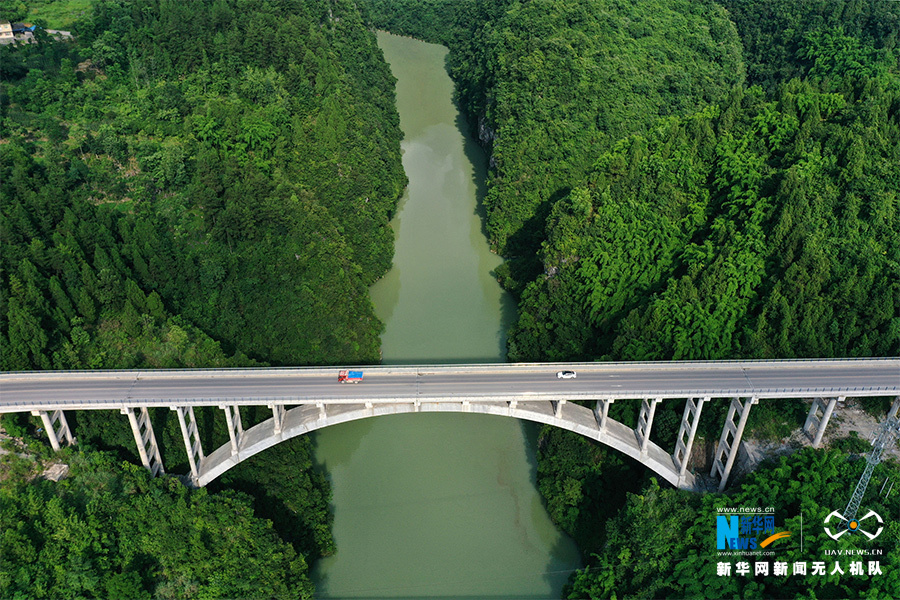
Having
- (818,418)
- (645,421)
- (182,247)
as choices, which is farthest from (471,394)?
(182,247)

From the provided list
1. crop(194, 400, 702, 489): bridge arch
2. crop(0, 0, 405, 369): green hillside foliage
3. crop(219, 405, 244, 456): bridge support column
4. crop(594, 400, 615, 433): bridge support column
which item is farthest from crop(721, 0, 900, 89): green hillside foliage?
crop(219, 405, 244, 456): bridge support column

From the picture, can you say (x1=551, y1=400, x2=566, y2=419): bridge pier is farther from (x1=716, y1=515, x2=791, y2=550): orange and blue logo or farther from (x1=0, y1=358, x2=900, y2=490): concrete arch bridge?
(x1=716, y1=515, x2=791, y2=550): orange and blue logo

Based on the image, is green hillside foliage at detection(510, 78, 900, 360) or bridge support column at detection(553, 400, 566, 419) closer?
bridge support column at detection(553, 400, 566, 419)

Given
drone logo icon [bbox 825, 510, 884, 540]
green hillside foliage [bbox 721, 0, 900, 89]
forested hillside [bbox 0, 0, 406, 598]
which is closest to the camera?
drone logo icon [bbox 825, 510, 884, 540]

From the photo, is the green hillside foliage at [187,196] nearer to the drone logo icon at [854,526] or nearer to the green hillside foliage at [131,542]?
the green hillside foliage at [131,542]

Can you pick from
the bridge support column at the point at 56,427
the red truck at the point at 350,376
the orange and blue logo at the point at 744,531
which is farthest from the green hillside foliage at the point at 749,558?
the bridge support column at the point at 56,427

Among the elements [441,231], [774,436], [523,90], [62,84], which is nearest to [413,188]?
[441,231]

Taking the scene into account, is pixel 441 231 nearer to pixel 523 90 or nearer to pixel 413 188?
pixel 413 188
